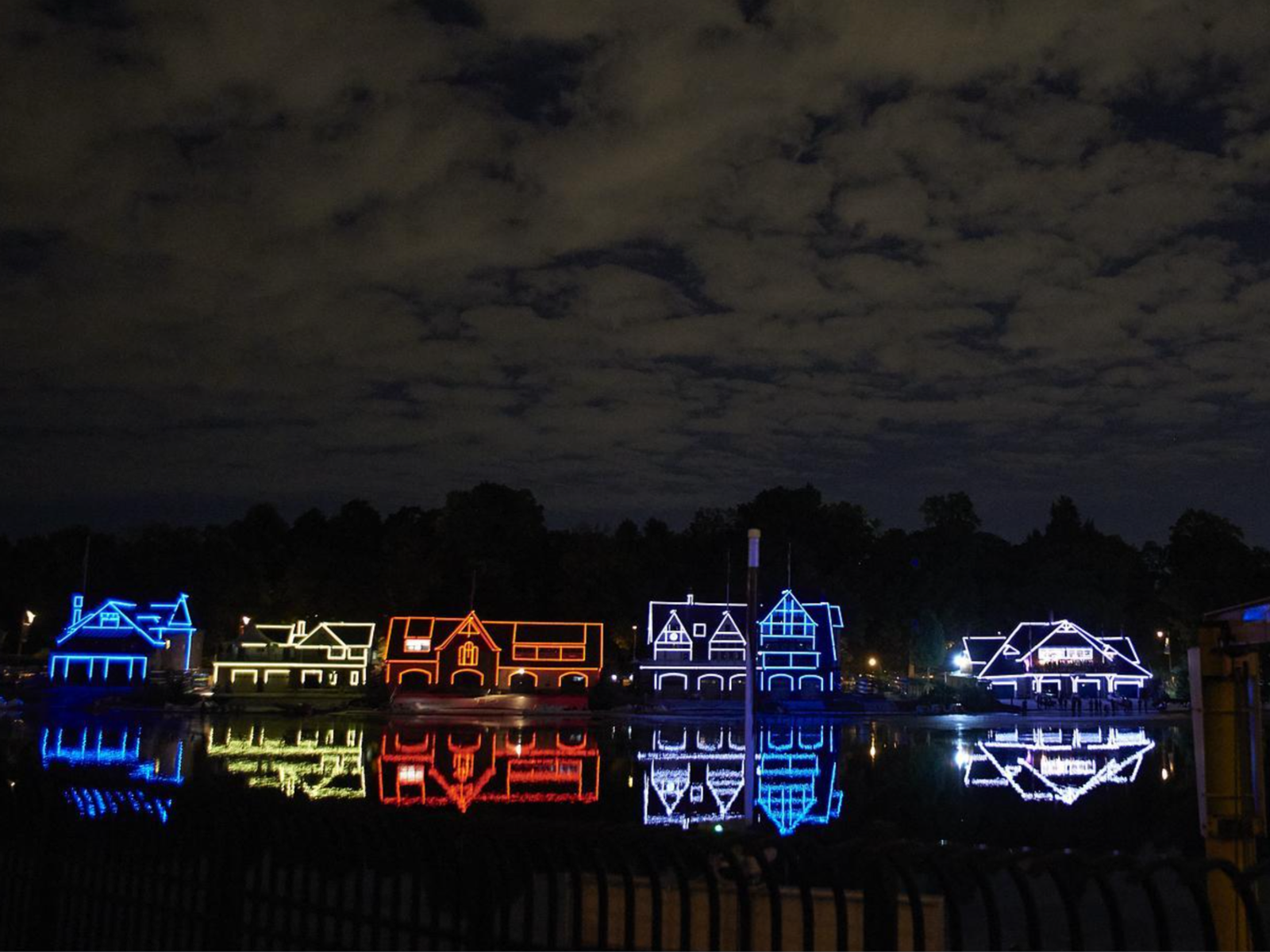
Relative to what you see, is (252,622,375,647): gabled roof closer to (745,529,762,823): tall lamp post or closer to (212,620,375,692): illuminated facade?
(212,620,375,692): illuminated facade

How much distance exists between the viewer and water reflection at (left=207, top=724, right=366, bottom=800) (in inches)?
1193

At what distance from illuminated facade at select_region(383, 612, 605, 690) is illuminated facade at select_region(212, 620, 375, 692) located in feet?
24.2

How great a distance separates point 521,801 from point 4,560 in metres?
112

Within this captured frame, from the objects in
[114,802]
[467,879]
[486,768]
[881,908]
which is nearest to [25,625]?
[486,768]

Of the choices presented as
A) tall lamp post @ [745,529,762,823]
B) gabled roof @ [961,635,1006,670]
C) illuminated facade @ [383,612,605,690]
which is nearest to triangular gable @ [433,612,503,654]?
illuminated facade @ [383,612,605,690]

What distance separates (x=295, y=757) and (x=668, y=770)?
13204 millimetres

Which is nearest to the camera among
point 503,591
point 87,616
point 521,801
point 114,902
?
point 114,902

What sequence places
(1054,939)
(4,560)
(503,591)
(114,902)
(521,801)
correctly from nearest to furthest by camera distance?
1. (114,902)
2. (1054,939)
3. (521,801)
4. (503,591)
5. (4,560)

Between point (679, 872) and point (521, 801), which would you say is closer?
point (679, 872)

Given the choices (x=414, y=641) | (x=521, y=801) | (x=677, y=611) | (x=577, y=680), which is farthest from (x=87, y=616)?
(x=521, y=801)

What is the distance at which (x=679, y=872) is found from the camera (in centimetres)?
612

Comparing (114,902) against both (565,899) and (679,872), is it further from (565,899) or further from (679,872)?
(565,899)

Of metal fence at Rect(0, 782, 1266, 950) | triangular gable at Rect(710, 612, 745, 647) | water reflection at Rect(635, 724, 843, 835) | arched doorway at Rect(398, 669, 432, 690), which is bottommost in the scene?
water reflection at Rect(635, 724, 843, 835)

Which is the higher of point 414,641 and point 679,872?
point 414,641
